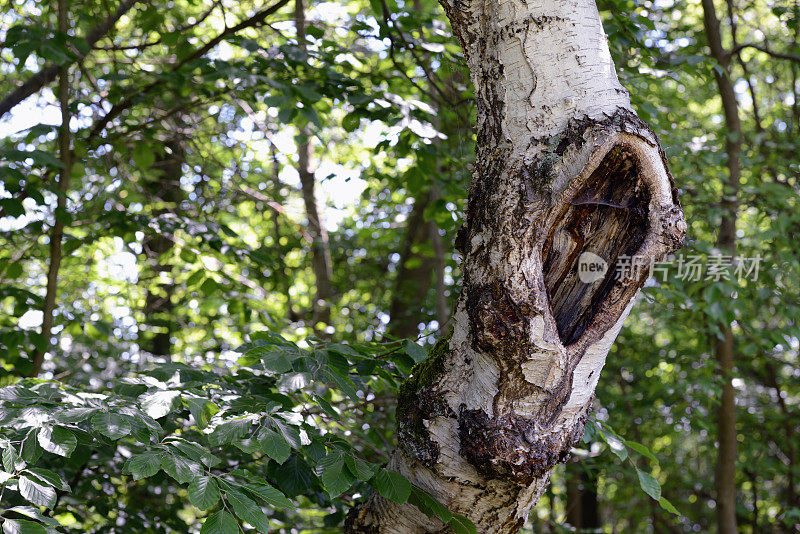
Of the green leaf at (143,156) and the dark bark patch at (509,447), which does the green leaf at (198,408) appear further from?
the green leaf at (143,156)

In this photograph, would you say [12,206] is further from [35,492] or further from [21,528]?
[21,528]

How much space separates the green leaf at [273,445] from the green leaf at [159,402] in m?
0.25

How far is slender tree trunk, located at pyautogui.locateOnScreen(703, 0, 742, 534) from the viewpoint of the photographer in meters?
4.15

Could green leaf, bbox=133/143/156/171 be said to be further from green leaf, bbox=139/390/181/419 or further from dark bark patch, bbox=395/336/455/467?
dark bark patch, bbox=395/336/455/467

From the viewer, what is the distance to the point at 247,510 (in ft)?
4.43

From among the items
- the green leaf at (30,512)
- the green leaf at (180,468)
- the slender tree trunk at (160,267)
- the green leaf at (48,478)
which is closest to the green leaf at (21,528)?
the green leaf at (30,512)

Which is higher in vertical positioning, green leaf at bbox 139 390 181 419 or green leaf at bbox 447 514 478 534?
green leaf at bbox 139 390 181 419

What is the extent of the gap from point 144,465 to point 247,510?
24 cm

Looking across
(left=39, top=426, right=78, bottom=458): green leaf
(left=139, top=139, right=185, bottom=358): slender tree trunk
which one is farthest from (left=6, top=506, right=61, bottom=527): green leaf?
(left=139, top=139, right=185, bottom=358): slender tree trunk

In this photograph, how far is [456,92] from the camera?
10.5 ft

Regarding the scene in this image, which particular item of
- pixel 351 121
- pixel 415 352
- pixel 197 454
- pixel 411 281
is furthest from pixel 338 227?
pixel 197 454

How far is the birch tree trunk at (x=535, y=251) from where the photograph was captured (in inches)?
56.0

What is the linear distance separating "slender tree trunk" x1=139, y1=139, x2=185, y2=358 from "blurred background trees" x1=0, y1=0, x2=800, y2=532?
53 mm

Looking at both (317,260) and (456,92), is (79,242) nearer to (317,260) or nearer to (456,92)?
(456,92)
